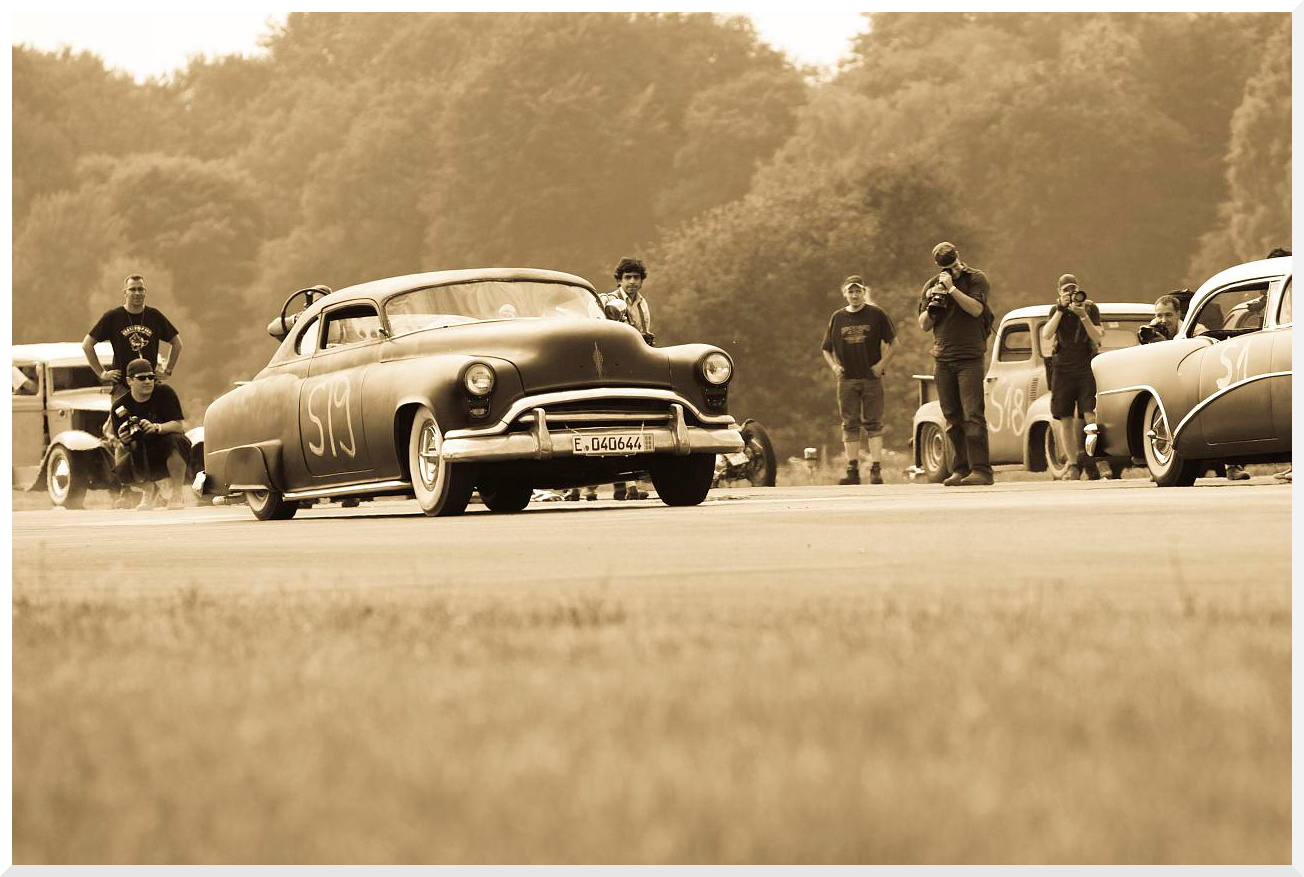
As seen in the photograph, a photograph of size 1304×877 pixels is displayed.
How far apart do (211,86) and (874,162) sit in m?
49.3

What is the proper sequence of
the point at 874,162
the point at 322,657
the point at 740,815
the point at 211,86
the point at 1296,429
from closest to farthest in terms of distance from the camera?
the point at 740,815 < the point at 322,657 < the point at 1296,429 < the point at 874,162 < the point at 211,86

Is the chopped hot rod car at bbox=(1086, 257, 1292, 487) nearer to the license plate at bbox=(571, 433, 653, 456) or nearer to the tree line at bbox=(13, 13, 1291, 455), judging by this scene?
the license plate at bbox=(571, 433, 653, 456)

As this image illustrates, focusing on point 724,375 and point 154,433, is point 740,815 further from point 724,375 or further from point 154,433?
point 154,433

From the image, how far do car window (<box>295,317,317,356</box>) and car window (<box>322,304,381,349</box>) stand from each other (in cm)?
13

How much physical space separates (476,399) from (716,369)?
1571 millimetres

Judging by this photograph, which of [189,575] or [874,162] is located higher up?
[874,162]

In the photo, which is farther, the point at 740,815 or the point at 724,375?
the point at 724,375

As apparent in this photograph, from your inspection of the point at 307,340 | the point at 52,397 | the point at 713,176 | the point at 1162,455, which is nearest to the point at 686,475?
the point at 307,340

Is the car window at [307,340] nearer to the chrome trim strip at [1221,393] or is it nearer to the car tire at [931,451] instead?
the chrome trim strip at [1221,393]

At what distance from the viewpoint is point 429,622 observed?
5.55 meters

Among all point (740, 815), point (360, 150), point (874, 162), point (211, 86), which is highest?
point (211, 86)

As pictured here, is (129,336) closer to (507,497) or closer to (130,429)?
(130,429)

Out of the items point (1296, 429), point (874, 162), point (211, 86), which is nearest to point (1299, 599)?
point (1296, 429)

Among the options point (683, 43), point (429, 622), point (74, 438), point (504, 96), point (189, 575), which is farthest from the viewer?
point (683, 43)
